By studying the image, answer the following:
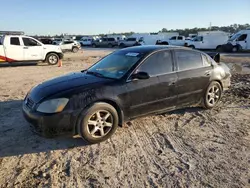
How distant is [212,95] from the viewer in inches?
223

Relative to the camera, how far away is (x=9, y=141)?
4.10 metres

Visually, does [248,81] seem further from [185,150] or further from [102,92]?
[102,92]

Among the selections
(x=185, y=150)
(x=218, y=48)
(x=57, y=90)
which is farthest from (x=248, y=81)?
(x=218, y=48)

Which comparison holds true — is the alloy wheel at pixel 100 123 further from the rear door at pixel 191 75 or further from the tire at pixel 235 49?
the tire at pixel 235 49

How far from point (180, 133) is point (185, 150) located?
66 cm

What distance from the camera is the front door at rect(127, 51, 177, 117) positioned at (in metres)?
4.30

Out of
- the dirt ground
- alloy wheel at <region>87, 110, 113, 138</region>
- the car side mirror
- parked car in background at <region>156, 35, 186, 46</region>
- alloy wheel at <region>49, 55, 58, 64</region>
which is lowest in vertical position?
the dirt ground

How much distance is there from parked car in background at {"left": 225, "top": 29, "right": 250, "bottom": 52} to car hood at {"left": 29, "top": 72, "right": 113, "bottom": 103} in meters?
24.7

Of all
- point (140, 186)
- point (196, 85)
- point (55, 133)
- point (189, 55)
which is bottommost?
point (140, 186)

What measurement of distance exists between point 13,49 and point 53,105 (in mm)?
11081

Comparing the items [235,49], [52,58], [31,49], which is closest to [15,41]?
[31,49]

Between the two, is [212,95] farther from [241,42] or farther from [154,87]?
[241,42]

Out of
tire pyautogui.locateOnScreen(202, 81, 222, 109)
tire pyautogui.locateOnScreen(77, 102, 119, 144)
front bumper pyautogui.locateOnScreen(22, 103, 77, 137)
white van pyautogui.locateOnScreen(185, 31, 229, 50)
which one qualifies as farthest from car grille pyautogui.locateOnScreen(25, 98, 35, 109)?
white van pyautogui.locateOnScreen(185, 31, 229, 50)

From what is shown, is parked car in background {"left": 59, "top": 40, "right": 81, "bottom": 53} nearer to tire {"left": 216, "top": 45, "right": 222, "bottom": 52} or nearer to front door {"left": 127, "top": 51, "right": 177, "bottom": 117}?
tire {"left": 216, "top": 45, "right": 222, "bottom": 52}
